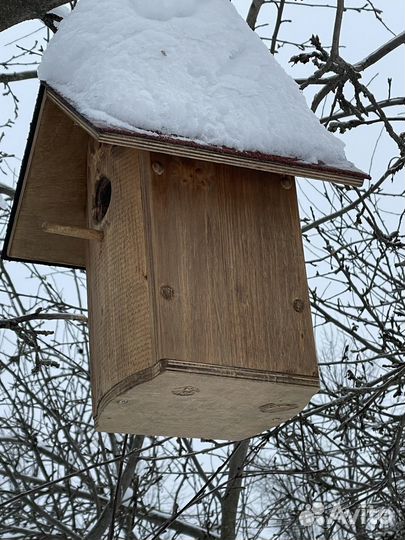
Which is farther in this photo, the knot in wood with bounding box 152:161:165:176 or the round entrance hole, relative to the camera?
the round entrance hole

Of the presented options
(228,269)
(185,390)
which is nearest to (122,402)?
(185,390)

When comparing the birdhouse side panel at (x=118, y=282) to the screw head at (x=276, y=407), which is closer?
the birdhouse side panel at (x=118, y=282)

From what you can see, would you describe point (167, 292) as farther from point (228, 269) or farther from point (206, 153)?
point (206, 153)

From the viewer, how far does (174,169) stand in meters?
2.30

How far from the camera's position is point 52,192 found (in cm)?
283

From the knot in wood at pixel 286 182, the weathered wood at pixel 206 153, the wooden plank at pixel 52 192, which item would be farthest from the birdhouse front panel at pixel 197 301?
the wooden plank at pixel 52 192

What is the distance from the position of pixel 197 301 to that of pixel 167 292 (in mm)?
75

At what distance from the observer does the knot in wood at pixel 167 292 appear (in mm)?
2125

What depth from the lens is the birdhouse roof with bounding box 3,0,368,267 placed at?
2.10m

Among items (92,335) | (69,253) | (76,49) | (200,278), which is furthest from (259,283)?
(69,253)

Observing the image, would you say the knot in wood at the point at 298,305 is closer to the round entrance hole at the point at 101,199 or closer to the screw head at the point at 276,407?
the screw head at the point at 276,407

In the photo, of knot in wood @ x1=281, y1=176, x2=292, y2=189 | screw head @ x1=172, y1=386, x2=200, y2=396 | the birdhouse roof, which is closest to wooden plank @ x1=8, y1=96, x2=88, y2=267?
the birdhouse roof

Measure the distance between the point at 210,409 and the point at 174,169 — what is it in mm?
599

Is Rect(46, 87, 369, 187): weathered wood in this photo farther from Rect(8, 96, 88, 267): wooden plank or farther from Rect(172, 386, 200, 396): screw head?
Rect(172, 386, 200, 396): screw head
